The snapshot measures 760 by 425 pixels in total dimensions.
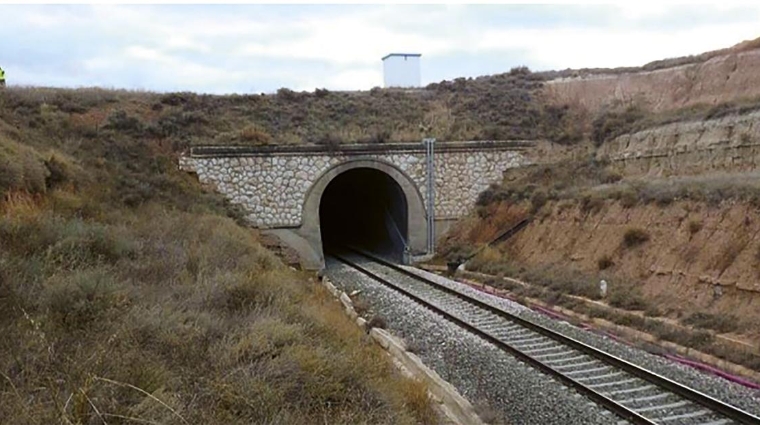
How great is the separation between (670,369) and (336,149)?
16109 millimetres

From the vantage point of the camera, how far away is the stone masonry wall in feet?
75.4

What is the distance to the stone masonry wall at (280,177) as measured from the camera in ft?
75.4

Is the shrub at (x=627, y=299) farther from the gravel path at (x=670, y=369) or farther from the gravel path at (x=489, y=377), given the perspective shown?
the gravel path at (x=489, y=377)

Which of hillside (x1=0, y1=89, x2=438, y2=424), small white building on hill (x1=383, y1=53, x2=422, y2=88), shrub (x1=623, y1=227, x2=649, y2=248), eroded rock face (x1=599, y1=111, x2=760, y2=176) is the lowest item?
shrub (x1=623, y1=227, x2=649, y2=248)

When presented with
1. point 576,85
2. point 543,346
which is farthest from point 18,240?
point 576,85

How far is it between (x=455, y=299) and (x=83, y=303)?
10854 millimetres

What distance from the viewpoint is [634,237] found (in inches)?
600

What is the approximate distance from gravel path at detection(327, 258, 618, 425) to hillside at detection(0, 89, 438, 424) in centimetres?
147

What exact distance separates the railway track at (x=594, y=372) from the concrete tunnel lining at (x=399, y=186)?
26.6ft

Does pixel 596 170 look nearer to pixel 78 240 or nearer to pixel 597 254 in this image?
pixel 597 254

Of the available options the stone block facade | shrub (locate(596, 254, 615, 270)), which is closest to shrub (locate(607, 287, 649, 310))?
shrub (locate(596, 254, 615, 270))

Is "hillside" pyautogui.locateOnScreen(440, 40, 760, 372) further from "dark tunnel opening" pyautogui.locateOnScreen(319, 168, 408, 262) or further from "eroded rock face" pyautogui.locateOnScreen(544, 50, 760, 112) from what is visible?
"dark tunnel opening" pyautogui.locateOnScreen(319, 168, 408, 262)

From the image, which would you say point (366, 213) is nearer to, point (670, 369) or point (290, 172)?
point (290, 172)

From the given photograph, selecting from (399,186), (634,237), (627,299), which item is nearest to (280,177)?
(399,186)
